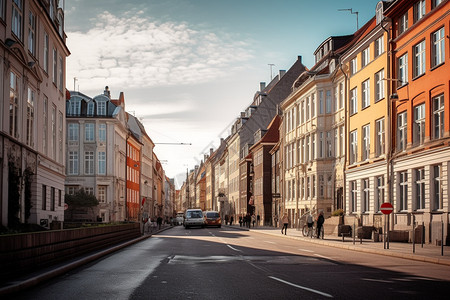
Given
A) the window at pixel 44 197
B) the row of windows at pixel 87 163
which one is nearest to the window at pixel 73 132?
the row of windows at pixel 87 163

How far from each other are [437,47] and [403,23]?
15.7 feet

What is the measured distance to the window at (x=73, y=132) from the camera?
226ft

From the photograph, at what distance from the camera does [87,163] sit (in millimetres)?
68938

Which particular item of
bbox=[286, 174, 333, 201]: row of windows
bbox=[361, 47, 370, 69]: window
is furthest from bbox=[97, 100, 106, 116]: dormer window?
bbox=[361, 47, 370, 69]: window

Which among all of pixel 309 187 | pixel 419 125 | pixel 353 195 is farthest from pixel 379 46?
pixel 309 187

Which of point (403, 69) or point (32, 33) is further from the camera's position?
point (403, 69)

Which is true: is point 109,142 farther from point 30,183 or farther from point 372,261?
point 372,261

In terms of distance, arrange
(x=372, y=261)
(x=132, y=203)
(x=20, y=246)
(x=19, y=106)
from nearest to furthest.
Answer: (x=20, y=246) < (x=372, y=261) < (x=19, y=106) < (x=132, y=203)

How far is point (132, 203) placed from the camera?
85.4 meters

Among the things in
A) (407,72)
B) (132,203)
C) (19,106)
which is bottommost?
(132,203)

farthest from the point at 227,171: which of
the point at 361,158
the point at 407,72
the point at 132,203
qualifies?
the point at 407,72

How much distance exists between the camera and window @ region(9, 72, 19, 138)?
86.2ft

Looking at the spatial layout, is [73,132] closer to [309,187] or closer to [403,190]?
[309,187]

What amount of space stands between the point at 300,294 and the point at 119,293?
3.24 metres
